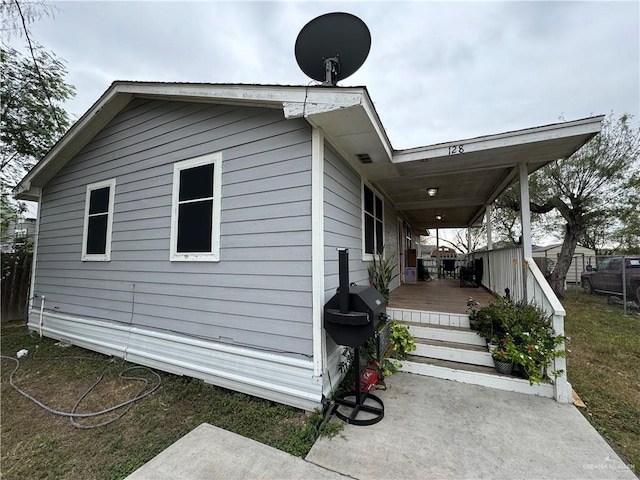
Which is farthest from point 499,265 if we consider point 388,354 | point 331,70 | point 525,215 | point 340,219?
point 331,70

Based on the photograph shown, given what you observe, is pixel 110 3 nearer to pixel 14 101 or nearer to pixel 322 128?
pixel 14 101

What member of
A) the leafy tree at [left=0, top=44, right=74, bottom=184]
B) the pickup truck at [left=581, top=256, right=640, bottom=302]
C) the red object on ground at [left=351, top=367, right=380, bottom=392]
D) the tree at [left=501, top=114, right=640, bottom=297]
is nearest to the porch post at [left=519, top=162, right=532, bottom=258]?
the red object on ground at [left=351, top=367, right=380, bottom=392]

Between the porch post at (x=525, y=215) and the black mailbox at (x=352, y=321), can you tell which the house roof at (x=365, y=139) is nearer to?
the porch post at (x=525, y=215)

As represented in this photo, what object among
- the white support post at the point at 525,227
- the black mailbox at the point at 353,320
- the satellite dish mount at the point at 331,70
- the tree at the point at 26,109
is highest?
the tree at the point at 26,109

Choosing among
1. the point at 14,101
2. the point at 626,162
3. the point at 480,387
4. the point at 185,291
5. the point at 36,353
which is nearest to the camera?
the point at 480,387

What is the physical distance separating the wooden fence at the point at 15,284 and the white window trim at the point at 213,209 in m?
5.97

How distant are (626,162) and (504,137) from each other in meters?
9.77

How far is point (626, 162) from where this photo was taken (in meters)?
8.73

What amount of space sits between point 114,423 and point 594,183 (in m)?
13.5

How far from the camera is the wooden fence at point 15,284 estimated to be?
6.48 metres

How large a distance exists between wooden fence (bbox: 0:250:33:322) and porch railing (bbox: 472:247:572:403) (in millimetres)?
10154

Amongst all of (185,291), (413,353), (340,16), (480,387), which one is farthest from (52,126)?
(480,387)

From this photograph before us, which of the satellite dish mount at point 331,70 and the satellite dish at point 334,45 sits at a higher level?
the satellite dish at point 334,45

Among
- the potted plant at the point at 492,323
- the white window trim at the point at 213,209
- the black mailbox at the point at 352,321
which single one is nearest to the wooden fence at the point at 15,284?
the white window trim at the point at 213,209
